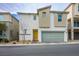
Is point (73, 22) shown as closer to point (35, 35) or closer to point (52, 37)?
point (52, 37)

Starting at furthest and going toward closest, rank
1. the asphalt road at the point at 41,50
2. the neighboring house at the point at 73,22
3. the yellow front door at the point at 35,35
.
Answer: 1. the neighboring house at the point at 73,22
2. the yellow front door at the point at 35,35
3. the asphalt road at the point at 41,50

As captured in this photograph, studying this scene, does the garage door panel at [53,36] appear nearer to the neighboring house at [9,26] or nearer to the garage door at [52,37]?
the garage door at [52,37]

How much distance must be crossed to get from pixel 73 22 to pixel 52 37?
3.02 ft

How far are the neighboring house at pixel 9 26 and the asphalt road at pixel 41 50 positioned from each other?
42 cm

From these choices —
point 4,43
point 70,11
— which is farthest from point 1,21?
point 70,11

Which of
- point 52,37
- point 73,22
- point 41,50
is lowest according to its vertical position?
point 41,50

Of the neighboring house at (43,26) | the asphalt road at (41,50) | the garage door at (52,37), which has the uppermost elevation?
the neighboring house at (43,26)

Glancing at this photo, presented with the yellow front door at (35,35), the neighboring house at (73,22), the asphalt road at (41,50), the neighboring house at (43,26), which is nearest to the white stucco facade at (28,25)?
the neighboring house at (43,26)

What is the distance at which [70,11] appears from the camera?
7.66 metres

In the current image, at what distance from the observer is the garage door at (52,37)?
25.4 ft

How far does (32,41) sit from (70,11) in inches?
67.0

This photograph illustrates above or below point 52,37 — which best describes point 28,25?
above

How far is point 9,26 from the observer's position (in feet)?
25.2

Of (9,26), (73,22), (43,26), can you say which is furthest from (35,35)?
(73,22)
